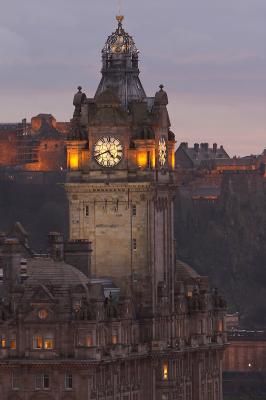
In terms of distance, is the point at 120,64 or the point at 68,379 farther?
the point at 120,64

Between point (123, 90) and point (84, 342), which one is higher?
point (123, 90)

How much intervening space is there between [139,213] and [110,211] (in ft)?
3.91

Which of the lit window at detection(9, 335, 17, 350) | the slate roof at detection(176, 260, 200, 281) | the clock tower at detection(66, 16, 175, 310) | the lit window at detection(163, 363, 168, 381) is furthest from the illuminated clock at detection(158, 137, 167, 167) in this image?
the lit window at detection(9, 335, 17, 350)

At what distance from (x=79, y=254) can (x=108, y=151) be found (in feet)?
14.7

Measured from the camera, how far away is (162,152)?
503 ft

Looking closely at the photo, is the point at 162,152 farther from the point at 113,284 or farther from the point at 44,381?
the point at 44,381

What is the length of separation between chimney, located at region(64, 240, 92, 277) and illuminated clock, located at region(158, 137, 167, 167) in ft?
16.3

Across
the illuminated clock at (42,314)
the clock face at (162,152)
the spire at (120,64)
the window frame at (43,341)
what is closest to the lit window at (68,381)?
the window frame at (43,341)

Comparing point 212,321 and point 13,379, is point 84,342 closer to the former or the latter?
point 13,379

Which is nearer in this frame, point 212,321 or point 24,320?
point 24,320

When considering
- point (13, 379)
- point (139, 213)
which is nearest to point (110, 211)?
point (139, 213)

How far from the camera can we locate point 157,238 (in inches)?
5994

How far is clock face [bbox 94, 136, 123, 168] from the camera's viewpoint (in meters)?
151

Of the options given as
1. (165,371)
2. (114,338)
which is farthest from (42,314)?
(165,371)
